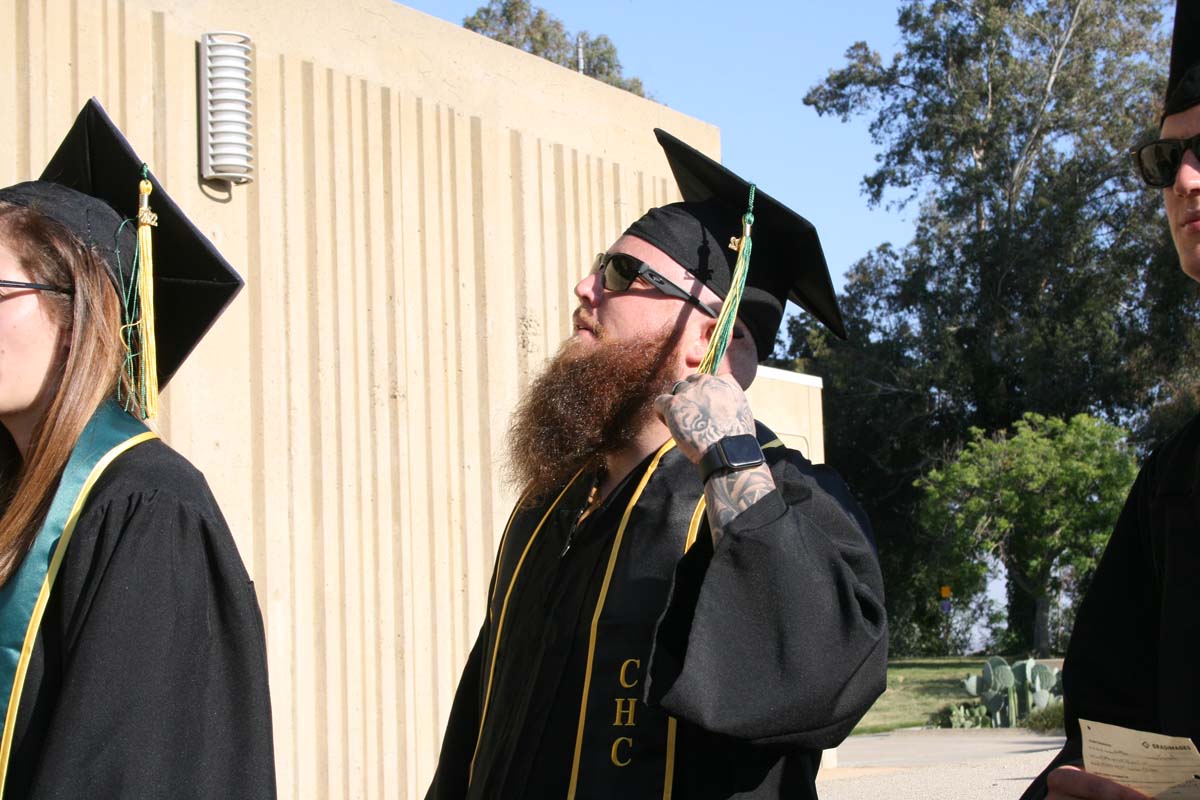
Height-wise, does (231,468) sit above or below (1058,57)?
below

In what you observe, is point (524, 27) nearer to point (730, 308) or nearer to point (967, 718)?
point (967, 718)

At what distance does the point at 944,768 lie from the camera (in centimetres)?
1134

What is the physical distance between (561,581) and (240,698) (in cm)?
85

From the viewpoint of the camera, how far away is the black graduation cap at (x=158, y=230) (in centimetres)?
316

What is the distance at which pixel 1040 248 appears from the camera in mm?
38156

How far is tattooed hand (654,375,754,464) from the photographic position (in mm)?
2812

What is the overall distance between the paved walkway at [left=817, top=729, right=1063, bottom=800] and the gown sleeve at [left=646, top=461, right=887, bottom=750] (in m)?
6.62

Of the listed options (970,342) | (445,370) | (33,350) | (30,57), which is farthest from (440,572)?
(970,342)

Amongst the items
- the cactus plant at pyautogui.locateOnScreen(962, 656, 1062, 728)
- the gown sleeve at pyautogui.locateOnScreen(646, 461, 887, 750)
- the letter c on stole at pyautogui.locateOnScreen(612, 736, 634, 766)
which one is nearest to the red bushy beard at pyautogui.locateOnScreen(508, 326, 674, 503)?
the gown sleeve at pyautogui.locateOnScreen(646, 461, 887, 750)

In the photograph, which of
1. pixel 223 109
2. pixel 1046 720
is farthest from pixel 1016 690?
pixel 223 109

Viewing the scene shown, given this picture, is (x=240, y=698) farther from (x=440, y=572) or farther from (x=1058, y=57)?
(x=1058, y=57)

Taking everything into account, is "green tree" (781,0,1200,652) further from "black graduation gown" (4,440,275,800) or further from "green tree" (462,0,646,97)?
"black graduation gown" (4,440,275,800)

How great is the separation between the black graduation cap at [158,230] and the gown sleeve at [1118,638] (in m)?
2.10

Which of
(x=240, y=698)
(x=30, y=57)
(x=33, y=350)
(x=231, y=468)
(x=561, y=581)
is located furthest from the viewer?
(x=231, y=468)
